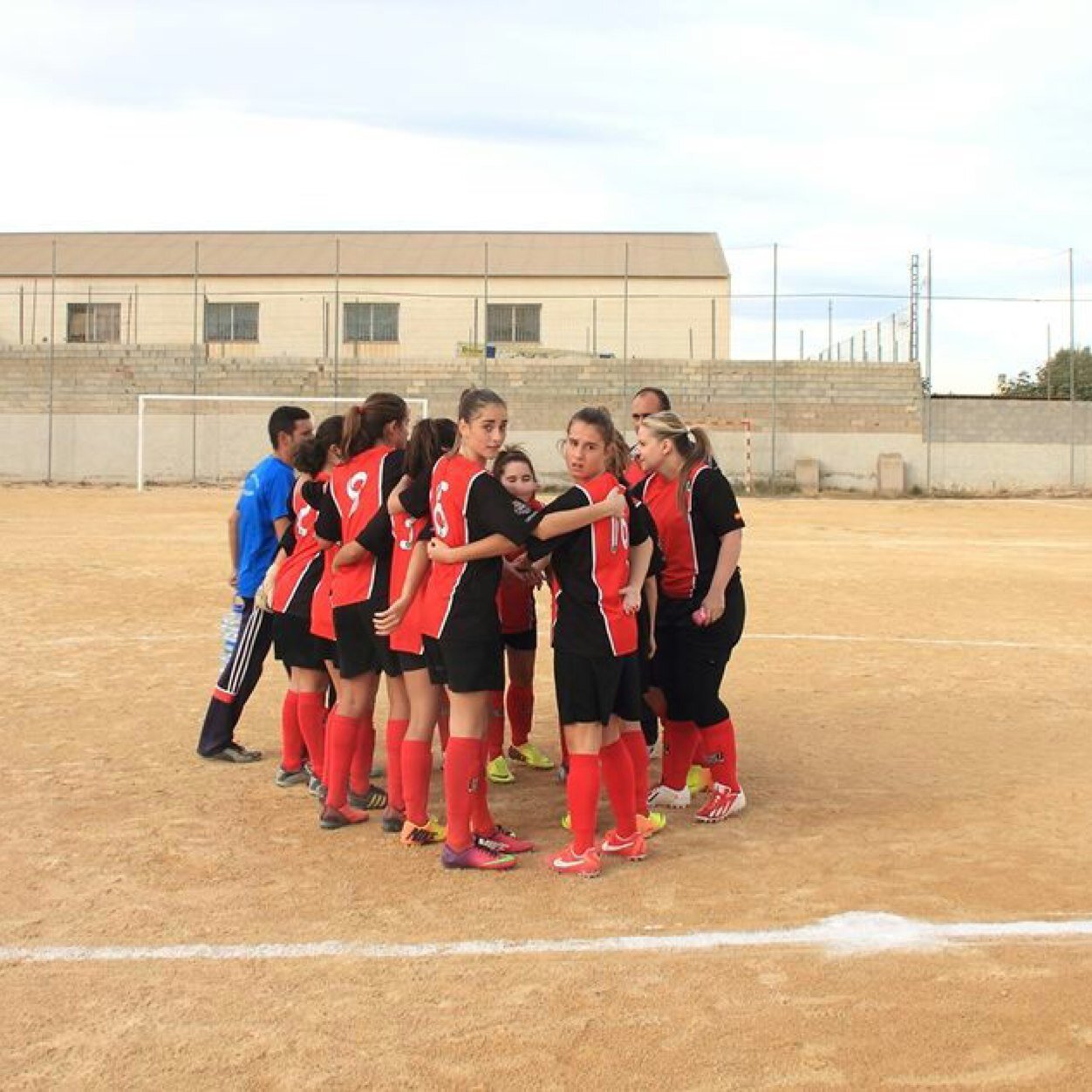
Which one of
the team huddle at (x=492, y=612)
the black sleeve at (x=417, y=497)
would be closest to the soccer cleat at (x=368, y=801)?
the team huddle at (x=492, y=612)

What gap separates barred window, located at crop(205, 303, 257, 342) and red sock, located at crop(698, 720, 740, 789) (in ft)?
116

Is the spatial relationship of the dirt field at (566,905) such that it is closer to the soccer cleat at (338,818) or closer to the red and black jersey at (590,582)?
the soccer cleat at (338,818)

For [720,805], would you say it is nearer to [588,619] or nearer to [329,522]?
[588,619]

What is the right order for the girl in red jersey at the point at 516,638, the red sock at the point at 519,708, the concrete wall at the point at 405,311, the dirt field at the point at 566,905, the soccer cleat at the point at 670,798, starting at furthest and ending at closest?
1. the concrete wall at the point at 405,311
2. the red sock at the point at 519,708
3. the soccer cleat at the point at 670,798
4. the girl in red jersey at the point at 516,638
5. the dirt field at the point at 566,905

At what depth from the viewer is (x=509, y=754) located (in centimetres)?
675

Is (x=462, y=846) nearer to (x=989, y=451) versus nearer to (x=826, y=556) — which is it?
(x=826, y=556)


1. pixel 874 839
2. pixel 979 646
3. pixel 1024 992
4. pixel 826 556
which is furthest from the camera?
pixel 826 556

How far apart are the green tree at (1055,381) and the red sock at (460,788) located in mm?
36013

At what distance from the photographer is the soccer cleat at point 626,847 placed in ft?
16.6

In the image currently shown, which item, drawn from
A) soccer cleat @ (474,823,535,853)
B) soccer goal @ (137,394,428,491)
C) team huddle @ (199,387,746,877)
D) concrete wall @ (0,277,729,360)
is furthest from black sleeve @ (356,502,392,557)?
concrete wall @ (0,277,729,360)

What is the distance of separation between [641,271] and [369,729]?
35.2 metres

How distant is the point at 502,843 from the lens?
5148 millimetres

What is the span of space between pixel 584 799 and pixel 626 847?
0.33m

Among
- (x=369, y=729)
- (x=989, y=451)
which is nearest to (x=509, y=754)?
(x=369, y=729)
